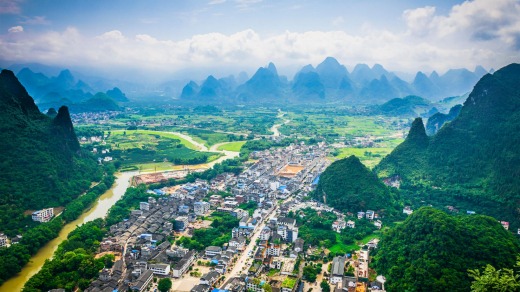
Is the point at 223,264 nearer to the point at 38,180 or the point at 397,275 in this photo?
the point at 397,275

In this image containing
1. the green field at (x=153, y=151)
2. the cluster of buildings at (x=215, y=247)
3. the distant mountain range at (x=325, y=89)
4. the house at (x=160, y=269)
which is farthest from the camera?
the distant mountain range at (x=325, y=89)

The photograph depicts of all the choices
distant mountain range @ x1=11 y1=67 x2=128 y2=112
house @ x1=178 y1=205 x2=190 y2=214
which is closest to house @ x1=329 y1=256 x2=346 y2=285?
house @ x1=178 y1=205 x2=190 y2=214

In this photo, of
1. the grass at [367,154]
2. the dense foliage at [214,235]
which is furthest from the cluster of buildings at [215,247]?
the grass at [367,154]

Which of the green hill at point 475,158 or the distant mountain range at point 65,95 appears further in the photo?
Answer: the distant mountain range at point 65,95

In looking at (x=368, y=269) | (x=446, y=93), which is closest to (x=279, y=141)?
(x=368, y=269)

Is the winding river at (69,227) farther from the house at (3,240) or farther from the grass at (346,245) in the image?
the grass at (346,245)

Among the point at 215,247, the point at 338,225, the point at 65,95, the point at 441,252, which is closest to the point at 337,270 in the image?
the point at 441,252

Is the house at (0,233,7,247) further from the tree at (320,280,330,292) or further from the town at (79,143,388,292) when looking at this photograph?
the tree at (320,280,330,292)
